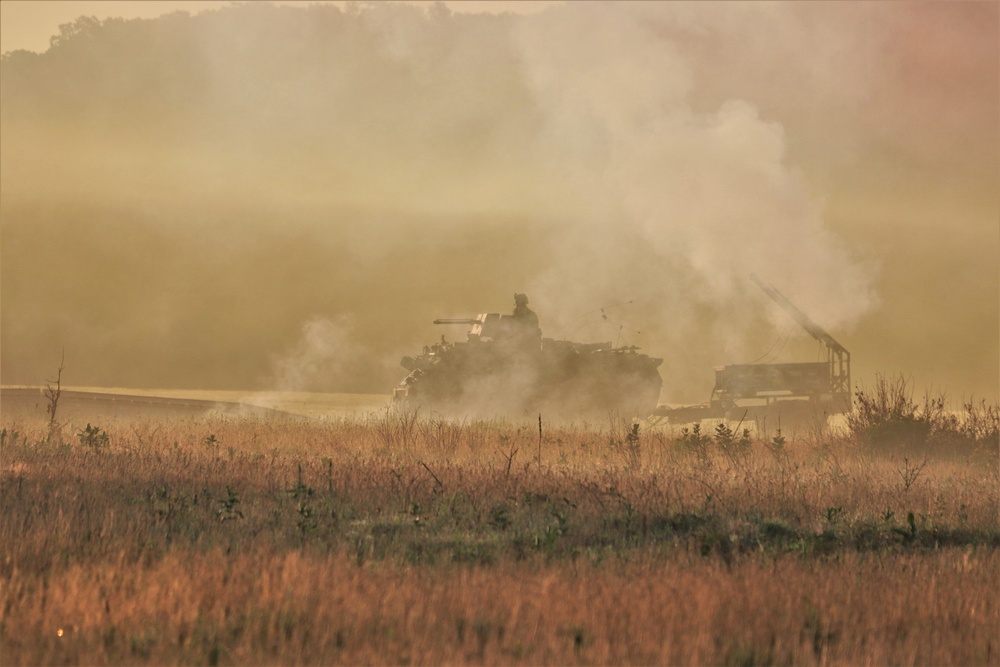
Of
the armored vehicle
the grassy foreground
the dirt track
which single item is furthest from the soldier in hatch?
the grassy foreground

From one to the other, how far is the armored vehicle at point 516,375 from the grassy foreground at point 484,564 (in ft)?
69.2

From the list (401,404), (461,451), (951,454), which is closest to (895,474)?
(951,454)

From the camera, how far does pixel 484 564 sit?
838 centimetres

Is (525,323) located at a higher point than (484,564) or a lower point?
higher

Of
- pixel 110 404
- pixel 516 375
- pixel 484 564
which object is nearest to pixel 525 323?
pixel 516 375

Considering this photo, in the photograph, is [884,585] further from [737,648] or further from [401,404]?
[401,404]

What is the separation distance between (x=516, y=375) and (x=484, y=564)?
1111 inches

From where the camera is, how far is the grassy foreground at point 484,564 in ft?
20.3

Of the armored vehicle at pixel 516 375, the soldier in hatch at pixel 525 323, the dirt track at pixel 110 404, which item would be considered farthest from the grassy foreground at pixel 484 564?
the soldier in hatch at pixel 525 323

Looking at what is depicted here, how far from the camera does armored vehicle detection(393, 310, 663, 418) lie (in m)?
36.2

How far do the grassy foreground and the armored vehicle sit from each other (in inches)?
830

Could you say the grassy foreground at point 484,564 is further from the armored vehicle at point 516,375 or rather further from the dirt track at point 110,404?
the armored vehicle at point 516,375

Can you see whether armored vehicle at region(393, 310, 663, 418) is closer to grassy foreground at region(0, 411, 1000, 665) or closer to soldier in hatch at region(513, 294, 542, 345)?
soldier in hatch at region(513, 294, 542, 345)

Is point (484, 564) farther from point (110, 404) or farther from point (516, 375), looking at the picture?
point (110, 404)
